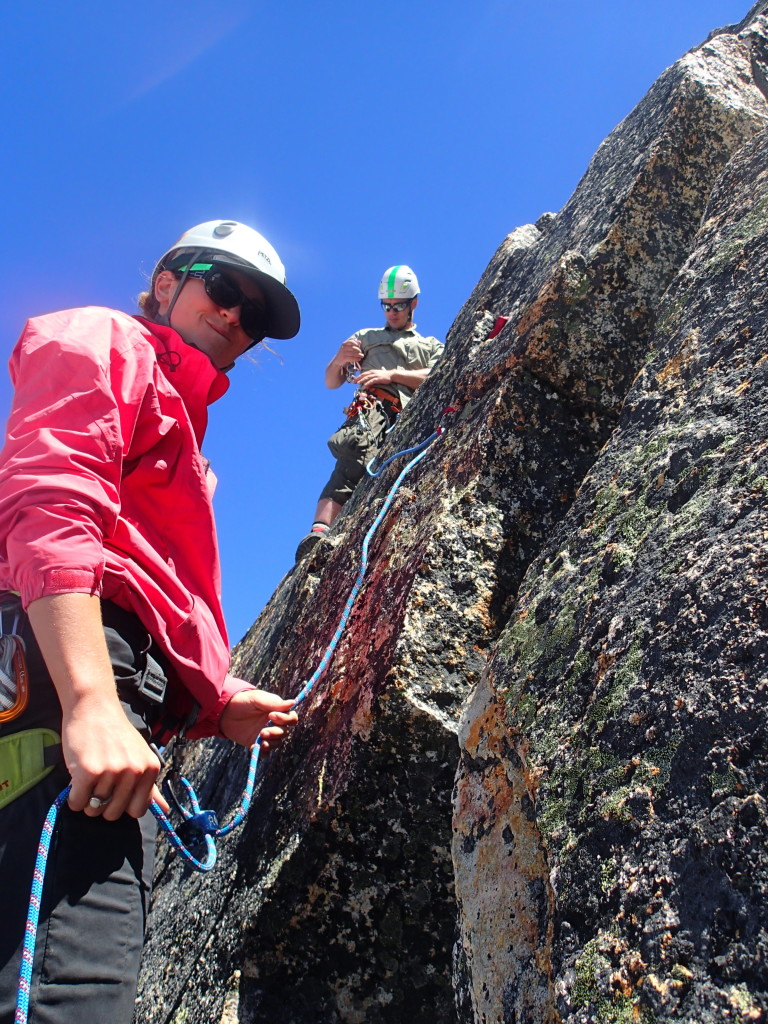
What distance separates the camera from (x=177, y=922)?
3420 millimetres

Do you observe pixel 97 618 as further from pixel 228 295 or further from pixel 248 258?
pixel 248 258

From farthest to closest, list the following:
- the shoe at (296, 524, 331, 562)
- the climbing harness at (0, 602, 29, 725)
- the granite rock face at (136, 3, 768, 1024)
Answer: the shoe at (296, 524, 331, 562)
the climbing harness at (0, 602, 29, 725)
the granite rock face at (136, 3, 768, 1024)

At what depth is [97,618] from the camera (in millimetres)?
1928

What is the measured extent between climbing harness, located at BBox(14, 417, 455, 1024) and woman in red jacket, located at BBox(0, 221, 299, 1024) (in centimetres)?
5

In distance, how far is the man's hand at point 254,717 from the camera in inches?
120

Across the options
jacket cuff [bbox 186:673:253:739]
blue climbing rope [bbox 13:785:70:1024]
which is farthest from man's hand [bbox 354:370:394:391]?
blue climbing rope [bbox 13:785:70:1024]

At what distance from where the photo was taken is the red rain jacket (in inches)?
77.8

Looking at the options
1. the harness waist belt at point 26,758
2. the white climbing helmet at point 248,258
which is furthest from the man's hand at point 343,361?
the harness waist belt at point 26,758

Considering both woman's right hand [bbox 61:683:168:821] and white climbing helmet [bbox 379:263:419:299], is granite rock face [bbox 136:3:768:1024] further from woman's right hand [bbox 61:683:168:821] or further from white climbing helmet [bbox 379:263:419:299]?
white climbing helmet [bbox 379:263:419:299]

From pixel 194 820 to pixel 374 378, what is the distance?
20.1 feet

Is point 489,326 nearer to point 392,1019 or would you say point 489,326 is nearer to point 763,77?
point 763,77

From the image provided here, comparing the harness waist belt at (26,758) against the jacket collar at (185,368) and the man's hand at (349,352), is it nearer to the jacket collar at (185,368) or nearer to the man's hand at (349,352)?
the jacket collar at (185,368)

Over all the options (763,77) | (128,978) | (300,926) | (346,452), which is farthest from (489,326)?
(128,978)

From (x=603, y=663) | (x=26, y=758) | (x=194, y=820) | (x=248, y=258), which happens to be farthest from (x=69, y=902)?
(x=248, y=258)
